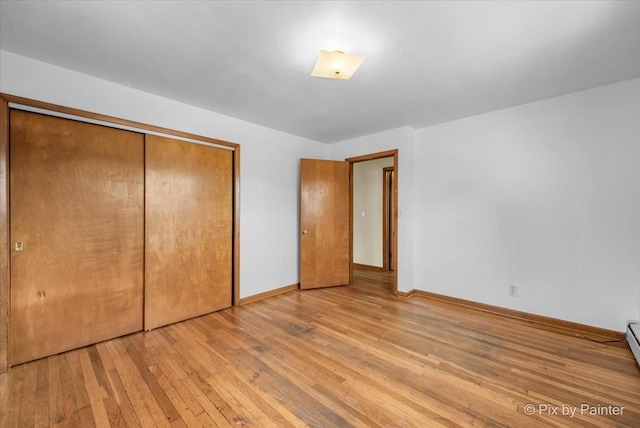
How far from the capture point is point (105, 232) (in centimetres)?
230

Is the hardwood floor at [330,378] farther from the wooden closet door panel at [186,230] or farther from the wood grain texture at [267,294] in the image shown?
the wood grain texture at [267,294]

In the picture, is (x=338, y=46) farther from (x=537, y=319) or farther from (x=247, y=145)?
(x=537, y=319)

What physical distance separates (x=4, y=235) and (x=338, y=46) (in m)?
2.83

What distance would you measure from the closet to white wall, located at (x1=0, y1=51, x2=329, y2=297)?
21 centimetres

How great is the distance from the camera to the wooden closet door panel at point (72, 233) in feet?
6.37

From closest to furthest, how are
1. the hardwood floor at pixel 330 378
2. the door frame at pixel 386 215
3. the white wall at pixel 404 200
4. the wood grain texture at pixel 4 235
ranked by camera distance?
the hardwood floor at pixel 330 378 → the wood grain texture at pixel 4 235 → the white wall at pixel 404 200 → the door frame at pixel 386 215

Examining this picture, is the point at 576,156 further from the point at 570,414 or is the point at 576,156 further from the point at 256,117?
the point at 256,117

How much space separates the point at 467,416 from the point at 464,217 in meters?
2.34

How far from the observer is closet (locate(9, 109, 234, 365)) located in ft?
6.42

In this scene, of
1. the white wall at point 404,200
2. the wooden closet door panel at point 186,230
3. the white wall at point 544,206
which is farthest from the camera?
the white wall at point 404,200

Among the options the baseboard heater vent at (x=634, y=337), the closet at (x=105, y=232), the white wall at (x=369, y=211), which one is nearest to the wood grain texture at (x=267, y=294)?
the closet at (x=105, y=232)

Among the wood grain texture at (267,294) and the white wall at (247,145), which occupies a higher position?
the white wall at (247,145)

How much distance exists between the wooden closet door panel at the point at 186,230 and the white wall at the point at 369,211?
2.96 meters

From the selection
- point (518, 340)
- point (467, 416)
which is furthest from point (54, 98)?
point (518, 340)
